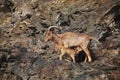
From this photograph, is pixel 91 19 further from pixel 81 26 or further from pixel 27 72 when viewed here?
pixel 27 72

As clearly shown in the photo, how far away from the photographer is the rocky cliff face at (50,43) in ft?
50.1

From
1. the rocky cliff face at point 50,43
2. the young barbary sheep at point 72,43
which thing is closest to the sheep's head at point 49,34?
the young barbary sheep at point 72,43

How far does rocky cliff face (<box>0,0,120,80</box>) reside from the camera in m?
15.3

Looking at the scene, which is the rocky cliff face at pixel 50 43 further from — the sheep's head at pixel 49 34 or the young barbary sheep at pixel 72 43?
the sheep's head at pixel 49 34

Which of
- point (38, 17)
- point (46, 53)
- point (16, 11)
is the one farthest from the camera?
point (16, 11)

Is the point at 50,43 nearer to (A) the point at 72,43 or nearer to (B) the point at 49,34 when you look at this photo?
(B) the point at 49,34

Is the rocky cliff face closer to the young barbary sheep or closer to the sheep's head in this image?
the young barbary sheep

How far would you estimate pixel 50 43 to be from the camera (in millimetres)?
18203

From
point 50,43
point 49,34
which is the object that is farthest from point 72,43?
point 50,43

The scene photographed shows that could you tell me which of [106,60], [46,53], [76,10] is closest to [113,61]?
[106,60]

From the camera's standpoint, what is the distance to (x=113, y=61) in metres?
15.9

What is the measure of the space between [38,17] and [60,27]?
1621mm

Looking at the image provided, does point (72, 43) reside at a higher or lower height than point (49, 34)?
lower

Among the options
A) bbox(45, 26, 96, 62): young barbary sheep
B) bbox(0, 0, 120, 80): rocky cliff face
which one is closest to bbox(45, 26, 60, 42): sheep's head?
bbox(45, 26, 96, 62): young barbary sheep
